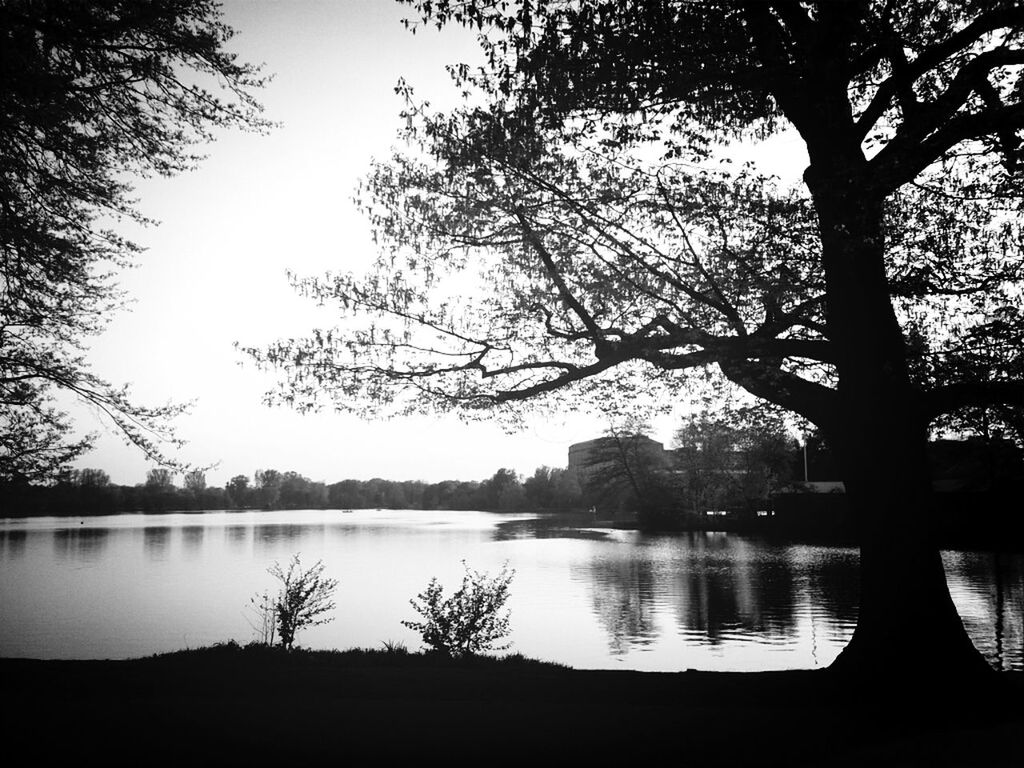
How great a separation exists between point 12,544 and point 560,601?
4418 cm

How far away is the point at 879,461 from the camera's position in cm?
805

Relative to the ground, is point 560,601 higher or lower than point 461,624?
lower

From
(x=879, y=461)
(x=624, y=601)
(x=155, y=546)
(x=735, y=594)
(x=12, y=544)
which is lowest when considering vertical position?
(x=155, y=546)

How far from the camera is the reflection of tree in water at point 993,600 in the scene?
14255 mm

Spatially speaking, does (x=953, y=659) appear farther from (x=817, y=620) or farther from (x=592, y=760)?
(x=817, y=620)

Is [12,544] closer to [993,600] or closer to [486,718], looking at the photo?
[486,718]

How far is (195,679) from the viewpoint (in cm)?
766

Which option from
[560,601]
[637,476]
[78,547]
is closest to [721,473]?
[637,476]

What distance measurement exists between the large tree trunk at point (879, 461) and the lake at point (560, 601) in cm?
38

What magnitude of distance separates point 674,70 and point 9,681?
32.8 feet

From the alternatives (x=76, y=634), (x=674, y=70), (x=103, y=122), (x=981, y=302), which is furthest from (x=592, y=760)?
(x=76, y=634)

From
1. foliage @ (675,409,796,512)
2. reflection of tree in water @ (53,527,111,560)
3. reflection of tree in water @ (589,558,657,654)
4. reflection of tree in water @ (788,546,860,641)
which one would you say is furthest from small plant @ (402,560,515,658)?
foliage @ (675,409,796,512)

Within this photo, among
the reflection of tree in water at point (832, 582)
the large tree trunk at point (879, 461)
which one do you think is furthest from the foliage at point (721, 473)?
the large tree trunk at point (879, 461)

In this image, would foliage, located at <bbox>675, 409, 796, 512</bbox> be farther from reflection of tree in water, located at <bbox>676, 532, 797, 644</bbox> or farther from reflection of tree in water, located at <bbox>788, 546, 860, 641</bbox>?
reflection of tree in water, located at <bbox>676, 532, 797, 644</bbox>
